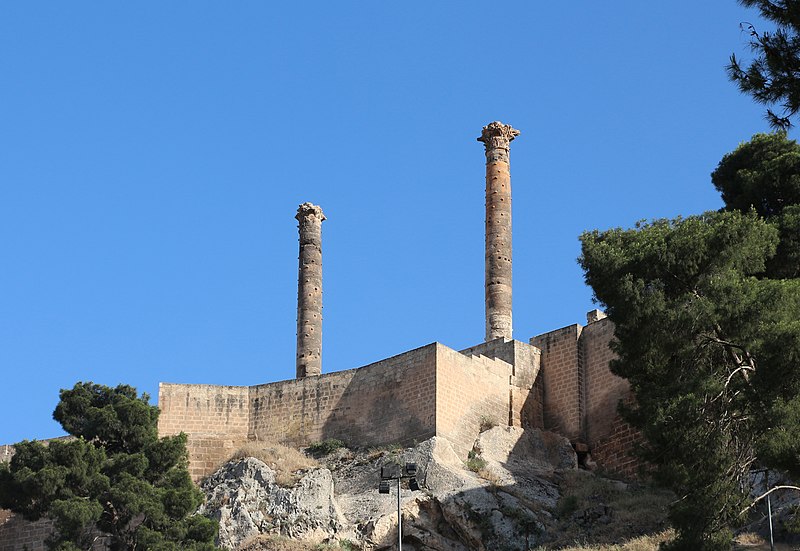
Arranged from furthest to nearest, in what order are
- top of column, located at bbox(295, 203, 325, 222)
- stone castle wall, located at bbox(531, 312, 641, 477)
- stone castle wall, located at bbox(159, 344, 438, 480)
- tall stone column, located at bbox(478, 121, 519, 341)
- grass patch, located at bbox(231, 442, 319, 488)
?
top of column, located at bbox(295, 203, 325, 222), tall stone column, located at bbox(478, 121, 519, 341), stone castle wall, located at bbox(159, 344, 438, 480), stone castle wall, located at bbox(531, 312, 641, 477), grass patch, located at bbox(231, 442, 319, 488)

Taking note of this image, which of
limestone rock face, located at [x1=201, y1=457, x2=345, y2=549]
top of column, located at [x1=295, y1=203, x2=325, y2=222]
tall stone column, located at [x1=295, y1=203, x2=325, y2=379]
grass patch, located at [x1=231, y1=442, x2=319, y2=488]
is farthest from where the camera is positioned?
top of column, located at [x1=295, y1=203, x2=325, y2=222]

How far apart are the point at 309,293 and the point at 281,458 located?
26.7 ft

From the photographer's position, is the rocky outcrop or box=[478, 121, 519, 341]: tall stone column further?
box=[478, 121, 519, 341]: tall stone column

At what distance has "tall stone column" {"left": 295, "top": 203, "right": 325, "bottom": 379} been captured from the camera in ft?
138

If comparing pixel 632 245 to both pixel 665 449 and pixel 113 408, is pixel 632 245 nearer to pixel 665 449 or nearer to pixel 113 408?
pixel 665 449

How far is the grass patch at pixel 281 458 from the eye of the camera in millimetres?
34750

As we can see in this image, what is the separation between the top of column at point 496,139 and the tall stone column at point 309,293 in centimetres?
526

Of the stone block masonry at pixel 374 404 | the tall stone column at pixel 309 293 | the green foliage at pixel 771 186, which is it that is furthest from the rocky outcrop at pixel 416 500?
the green foliage at pixel 771 186

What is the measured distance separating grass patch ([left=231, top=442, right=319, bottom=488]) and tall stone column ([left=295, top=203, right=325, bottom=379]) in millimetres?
4614

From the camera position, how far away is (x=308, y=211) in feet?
146

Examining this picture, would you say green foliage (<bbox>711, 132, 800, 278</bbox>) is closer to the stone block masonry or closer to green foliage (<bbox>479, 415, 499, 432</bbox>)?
the stone block masonry

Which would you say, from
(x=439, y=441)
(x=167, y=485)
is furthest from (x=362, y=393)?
(x=167, y=485)

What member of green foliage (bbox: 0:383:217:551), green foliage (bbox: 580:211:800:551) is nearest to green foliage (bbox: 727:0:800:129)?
green foliage (bbox: 580:211:800:551)

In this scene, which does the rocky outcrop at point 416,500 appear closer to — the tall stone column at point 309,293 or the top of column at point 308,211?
the tall stone column at point 309,293
